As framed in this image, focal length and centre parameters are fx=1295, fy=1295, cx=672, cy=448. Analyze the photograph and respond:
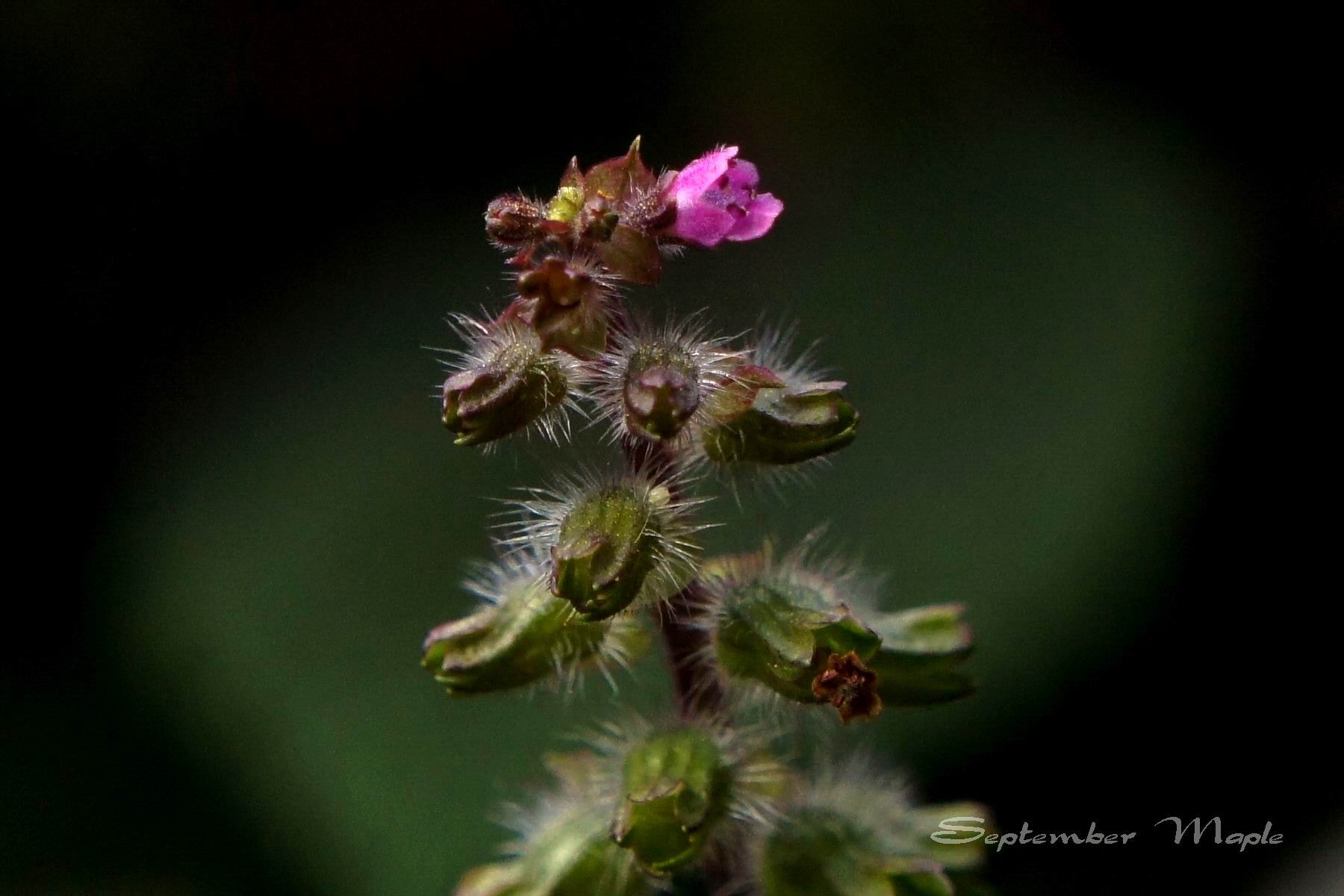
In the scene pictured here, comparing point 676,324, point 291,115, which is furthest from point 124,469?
point 676,324

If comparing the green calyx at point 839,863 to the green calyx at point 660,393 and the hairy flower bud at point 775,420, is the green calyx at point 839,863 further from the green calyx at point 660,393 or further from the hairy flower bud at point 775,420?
the green calyx at point 660,393

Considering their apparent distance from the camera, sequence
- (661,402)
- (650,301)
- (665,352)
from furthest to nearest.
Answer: (650,301) → (665,352) → (661,402)

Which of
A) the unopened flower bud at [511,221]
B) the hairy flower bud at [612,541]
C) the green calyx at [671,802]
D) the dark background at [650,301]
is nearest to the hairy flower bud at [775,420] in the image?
the hairy flower bud at [612,541]

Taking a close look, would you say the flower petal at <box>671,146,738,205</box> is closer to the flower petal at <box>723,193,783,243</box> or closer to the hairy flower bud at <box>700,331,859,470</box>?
the flower petal at <box>723,193,783,243</box>

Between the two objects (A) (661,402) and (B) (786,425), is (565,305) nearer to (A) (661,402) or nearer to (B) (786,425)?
(A) (661,402)

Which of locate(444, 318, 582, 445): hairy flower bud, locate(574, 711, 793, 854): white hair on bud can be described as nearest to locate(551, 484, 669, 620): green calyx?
locate(444, 318, 582, 445): hairy flower bud

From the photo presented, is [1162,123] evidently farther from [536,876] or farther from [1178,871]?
[536,876]

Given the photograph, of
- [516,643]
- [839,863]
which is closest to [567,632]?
[516,643]
